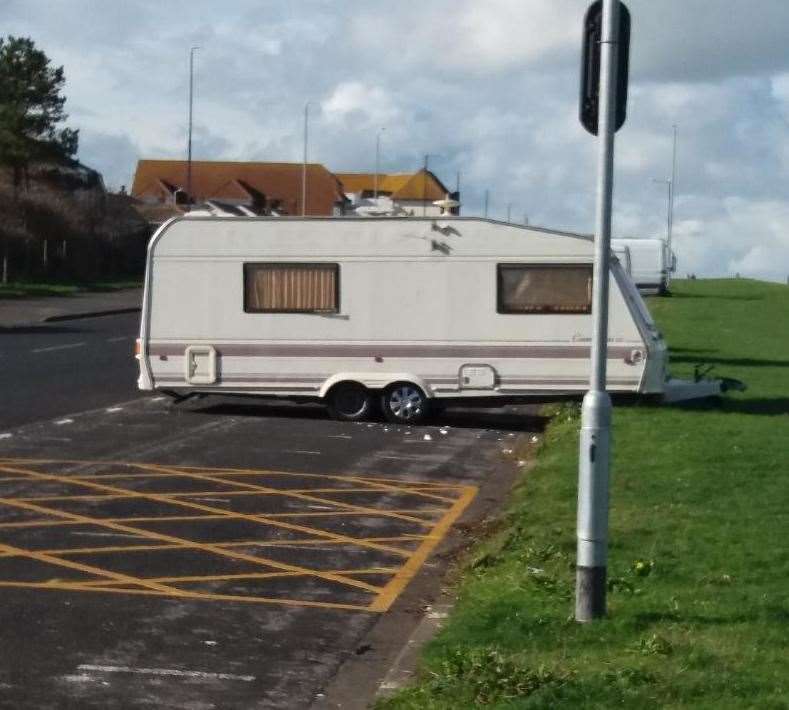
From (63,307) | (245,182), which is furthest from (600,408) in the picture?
(245,182)

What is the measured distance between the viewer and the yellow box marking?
9.34 m

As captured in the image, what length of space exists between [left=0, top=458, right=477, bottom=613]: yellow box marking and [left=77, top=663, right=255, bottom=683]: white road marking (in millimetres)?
1660

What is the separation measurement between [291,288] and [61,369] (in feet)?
27.0

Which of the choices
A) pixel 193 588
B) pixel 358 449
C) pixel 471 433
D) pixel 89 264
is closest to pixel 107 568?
pixel 193 588

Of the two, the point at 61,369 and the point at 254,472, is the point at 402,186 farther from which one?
the point at 254,472

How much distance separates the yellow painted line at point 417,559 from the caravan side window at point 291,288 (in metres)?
5.90

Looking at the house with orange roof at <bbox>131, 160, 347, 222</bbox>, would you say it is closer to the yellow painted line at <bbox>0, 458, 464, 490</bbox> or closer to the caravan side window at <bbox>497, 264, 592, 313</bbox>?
the caravan side window at <bbox>497, 264, 592, 313</bbox>

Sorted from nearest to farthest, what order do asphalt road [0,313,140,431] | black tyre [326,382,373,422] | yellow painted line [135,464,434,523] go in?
yellow painted line [135,464,434,523]
black tyre [326,382,373,422]
asphalt road [0,313,140,431]

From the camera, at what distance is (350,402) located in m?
19.1

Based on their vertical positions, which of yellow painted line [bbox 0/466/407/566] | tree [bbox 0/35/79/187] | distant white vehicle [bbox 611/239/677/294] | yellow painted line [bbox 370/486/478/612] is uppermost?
tree [bbox 0/35/79/187]

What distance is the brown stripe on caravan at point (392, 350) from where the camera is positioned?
18.5m

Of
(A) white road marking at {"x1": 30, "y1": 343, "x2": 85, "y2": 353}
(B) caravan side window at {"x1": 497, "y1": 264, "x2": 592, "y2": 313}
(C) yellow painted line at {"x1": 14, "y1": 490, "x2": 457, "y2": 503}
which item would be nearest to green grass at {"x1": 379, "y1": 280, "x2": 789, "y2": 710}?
(C) yellow painted line at {"x1": 14, "y1": 490, "x2": 457, "y2": 503}

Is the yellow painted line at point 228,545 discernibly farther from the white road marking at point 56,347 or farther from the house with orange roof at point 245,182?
the house with orange roof at point 245,182

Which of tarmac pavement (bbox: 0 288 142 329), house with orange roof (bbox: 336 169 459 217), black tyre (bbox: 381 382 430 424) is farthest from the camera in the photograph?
house with orange roof (bbox: 336 169 459 217)
